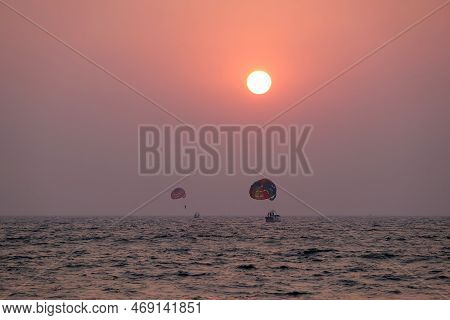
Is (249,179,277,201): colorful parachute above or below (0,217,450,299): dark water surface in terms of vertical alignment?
above

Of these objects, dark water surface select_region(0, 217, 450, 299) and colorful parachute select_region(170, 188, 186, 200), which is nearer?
dark water surface select_region(0, 217, 450, 299)

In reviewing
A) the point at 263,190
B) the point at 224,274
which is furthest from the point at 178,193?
the point at 224,274

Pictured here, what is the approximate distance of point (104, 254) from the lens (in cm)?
4906

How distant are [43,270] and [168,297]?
12.6m

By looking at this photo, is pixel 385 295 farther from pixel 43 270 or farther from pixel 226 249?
pixel 226 249

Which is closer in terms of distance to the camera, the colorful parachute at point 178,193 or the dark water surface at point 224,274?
the dark water surface at point 224,274

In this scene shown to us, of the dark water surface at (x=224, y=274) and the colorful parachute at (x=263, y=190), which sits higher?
the colorful parachute at (x=263, y=190)

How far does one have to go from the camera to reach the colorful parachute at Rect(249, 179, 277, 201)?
266 feet

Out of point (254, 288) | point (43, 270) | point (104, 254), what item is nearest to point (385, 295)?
point (254, 288)

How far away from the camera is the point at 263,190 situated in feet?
269

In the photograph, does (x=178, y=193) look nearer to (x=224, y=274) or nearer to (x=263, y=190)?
(x=263, y=190)

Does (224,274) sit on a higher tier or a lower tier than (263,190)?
lower

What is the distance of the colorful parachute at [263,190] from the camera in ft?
266
